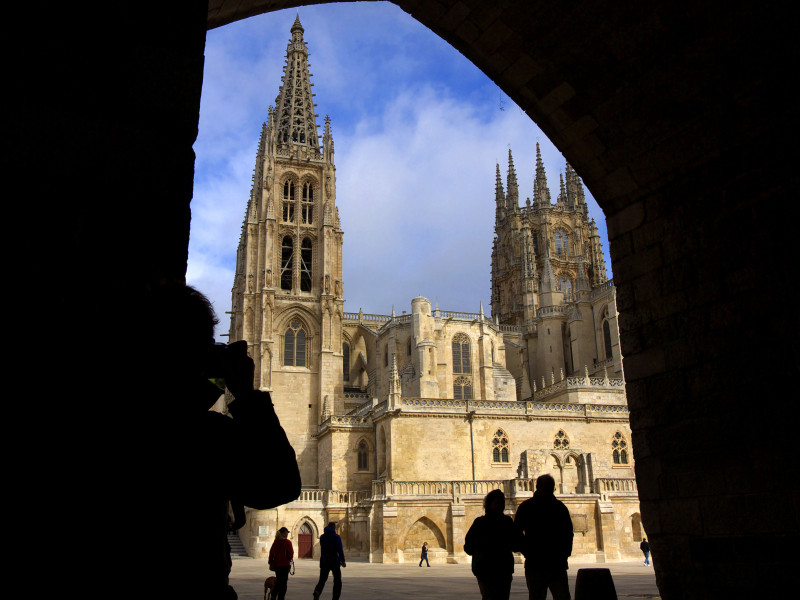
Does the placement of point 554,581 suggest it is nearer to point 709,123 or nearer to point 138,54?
point 709,123

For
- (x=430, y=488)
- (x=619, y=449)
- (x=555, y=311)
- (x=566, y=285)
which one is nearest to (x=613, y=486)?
(x=619, y=449)

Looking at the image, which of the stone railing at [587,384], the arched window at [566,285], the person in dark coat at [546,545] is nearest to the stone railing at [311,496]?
the stone railing at [587,384]

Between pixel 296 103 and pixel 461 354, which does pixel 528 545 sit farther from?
pixel 296 103

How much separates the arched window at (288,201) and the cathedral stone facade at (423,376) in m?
0.14

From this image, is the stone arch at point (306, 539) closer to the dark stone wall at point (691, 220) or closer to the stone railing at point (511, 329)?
the dark stone wall at point (691, 220)

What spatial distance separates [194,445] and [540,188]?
206ft

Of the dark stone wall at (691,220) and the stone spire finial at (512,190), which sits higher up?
the stone spire finial at (512,190)

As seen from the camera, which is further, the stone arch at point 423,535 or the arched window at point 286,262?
the arched window at point 286,262

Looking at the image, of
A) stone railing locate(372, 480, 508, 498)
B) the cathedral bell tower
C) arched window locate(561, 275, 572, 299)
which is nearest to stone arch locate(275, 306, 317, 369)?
the cathedral bell tower

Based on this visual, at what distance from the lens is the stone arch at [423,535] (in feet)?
80.5

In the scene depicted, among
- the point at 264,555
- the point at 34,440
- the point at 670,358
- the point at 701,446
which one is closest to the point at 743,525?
the point at 701,446

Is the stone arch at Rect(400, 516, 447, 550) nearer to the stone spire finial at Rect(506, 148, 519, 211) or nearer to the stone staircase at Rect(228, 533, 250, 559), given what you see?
the stone staircase at Rect(228, 533, 250, 559)

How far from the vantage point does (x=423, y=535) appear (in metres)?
24.8

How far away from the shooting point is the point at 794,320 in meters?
4.70
